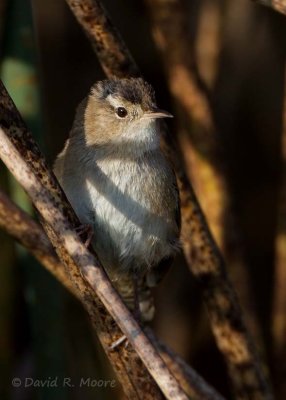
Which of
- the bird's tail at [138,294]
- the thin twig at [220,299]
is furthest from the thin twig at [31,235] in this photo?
the bird's tail at [138,294]

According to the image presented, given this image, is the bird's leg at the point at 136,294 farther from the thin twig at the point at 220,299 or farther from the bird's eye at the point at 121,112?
the bird's eye at the point at 121,112

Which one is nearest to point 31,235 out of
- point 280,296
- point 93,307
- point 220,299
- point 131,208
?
point 131,208

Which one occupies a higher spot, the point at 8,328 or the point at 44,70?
the point at 44,70

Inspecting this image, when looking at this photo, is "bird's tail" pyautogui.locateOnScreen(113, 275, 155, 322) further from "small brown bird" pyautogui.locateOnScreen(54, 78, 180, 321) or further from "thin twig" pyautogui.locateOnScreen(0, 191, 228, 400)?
"thin twig" pyautogui.locateOnScreen(0, 191, 228, 400)

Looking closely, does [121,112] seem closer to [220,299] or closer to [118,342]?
[220,299]

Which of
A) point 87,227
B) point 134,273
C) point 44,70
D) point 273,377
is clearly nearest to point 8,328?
point 134,273

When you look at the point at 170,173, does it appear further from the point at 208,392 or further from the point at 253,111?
the point at 253,111
